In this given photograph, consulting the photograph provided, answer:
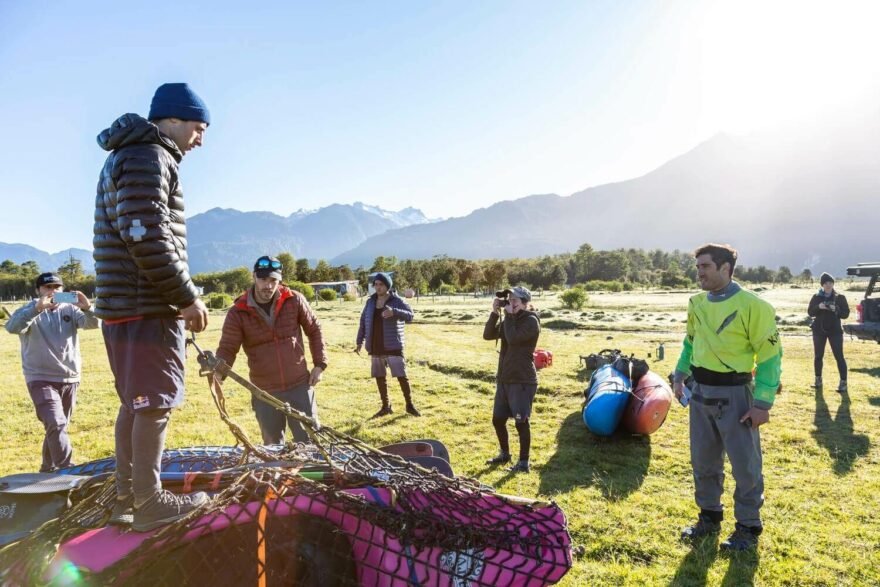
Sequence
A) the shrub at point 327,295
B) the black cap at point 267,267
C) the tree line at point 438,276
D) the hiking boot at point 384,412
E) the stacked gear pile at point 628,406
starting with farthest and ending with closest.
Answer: the tree line at point 438,276 < the shrub at point 327,295 < the hiking boot at point 384,412 < the stacked gear pile at point 628,406 < the black cap at point 267,267

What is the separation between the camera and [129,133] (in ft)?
8.82

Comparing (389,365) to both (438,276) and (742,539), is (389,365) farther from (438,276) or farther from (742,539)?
(438,276)

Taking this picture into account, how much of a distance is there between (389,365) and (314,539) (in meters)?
6.73

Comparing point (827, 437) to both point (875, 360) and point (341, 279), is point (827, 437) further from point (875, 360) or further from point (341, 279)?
point (341, 279)

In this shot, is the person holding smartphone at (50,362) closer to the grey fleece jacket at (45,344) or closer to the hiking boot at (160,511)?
the grey fleece jacket at (45,344)

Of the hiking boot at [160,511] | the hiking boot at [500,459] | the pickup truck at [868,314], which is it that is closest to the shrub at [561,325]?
the pickup truck at [868,314]

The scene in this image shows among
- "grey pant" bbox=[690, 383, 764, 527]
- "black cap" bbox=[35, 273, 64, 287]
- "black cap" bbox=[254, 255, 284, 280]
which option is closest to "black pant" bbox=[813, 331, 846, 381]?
"grey pant" bbox=[690, 383, 764, 527]

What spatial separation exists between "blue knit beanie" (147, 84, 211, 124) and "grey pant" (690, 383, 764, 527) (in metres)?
4.99

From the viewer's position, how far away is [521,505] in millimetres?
3037

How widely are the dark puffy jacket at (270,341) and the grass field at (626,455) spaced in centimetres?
292

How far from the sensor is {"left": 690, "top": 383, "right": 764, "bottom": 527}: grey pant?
4.57 m

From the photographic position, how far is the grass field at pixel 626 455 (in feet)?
15.0

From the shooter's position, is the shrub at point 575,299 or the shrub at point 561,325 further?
the shrub at point 575,299

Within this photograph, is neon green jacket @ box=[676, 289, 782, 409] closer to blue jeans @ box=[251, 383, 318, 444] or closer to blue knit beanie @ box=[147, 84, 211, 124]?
blue jeans @ box=[251, 383, 318, 444]
